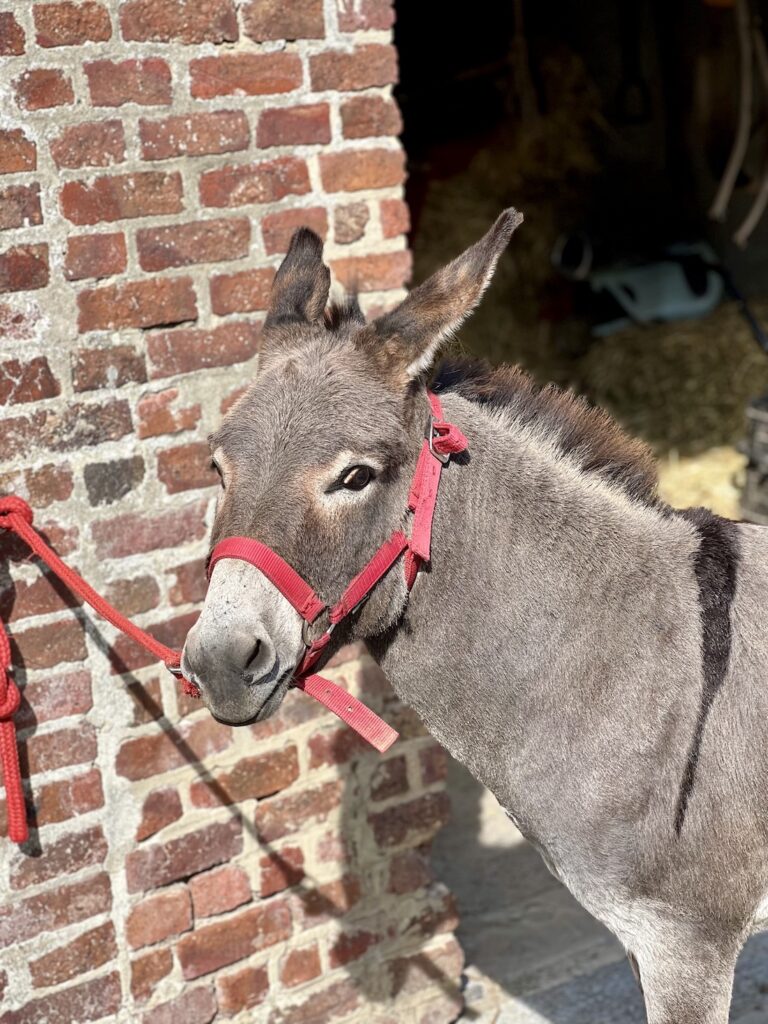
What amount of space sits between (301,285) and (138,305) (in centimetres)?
45

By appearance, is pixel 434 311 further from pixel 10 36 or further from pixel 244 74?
pixel 10 36

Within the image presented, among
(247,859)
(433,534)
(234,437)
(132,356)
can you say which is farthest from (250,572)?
(247,859)

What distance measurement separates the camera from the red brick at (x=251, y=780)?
2.85m

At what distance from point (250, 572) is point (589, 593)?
717mm

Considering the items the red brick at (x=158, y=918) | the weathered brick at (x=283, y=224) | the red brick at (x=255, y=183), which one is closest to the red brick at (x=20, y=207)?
the red brick at (x=255, y=183)

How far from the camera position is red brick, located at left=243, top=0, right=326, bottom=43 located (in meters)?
2.67

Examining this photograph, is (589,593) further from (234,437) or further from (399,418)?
(234,437)

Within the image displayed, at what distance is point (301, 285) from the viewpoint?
240 cm

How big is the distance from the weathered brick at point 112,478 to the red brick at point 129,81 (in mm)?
811

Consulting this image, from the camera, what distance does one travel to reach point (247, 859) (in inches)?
115

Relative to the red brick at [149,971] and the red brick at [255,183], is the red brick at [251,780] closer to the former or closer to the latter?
the red brick at [149,971]

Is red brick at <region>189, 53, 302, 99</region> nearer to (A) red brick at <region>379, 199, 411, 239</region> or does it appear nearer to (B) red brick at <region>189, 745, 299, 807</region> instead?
(A) red brick at <region>379, 199, 411, 239</region>

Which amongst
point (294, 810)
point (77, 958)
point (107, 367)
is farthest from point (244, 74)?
point (77, 958)

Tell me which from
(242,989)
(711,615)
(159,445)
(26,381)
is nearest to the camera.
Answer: (711,615)
